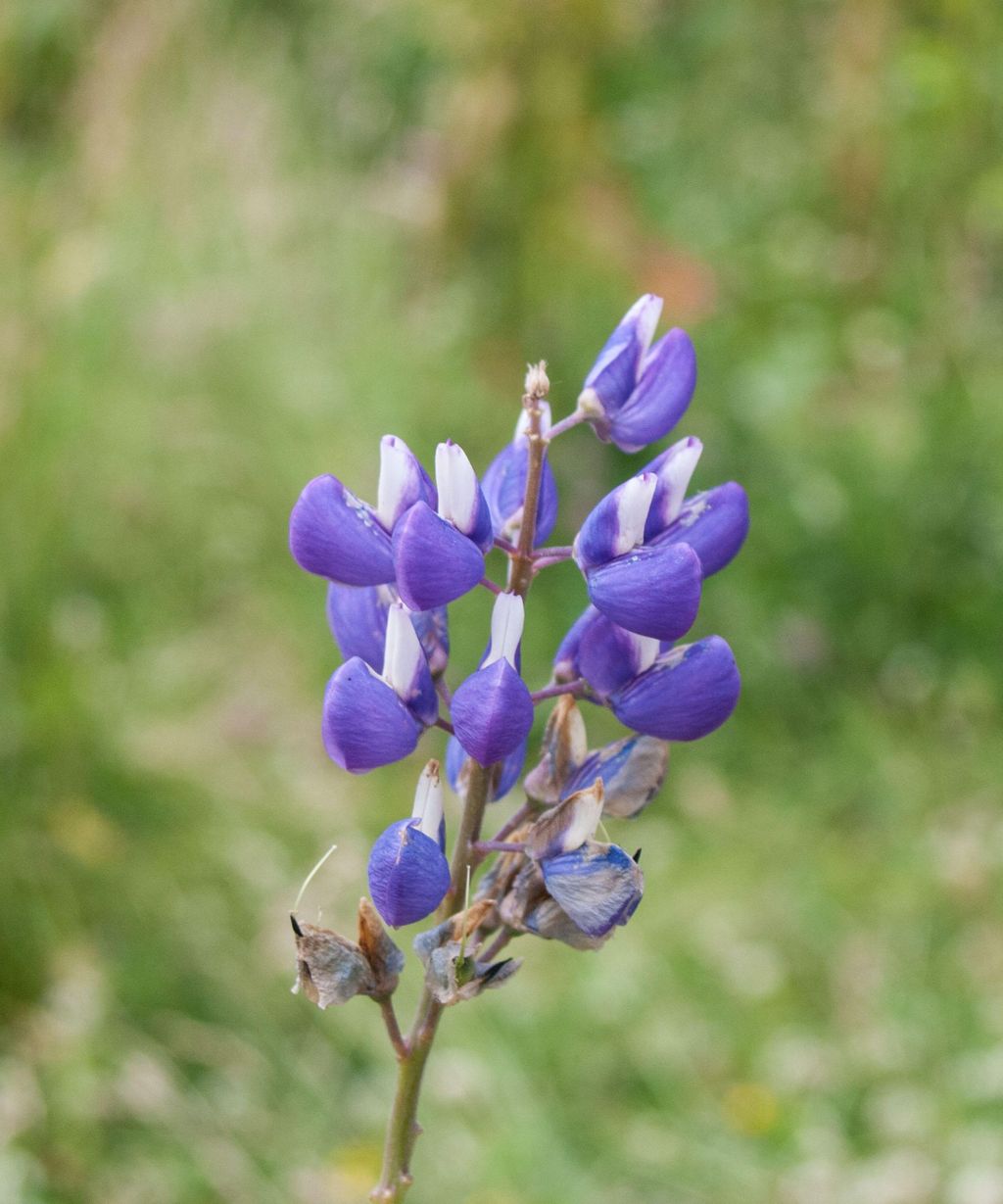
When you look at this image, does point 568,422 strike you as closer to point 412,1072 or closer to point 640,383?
point 640,383

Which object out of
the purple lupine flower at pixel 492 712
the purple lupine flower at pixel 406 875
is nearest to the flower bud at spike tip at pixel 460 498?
the purple lupine flower at pixel 492 712

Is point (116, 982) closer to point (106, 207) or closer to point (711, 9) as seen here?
point (106, 207)

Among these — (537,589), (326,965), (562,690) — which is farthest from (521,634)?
(537,589)

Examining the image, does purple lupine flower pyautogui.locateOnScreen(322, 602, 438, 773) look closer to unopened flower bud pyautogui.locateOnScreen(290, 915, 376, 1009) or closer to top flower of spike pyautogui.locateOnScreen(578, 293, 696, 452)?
unopened flower bud pyautogui.locateOnScreen(290, 915, 376, 1009)

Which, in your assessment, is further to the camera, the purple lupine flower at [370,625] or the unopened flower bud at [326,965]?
the purple lupine flower at [370,625]

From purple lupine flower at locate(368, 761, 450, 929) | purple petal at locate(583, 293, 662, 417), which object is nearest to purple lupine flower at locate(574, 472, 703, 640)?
purple petal at locate(583, 293, 662, 417)

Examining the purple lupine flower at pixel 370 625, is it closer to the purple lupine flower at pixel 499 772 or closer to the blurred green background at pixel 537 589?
the purple lupine flower at pixel 499 772
